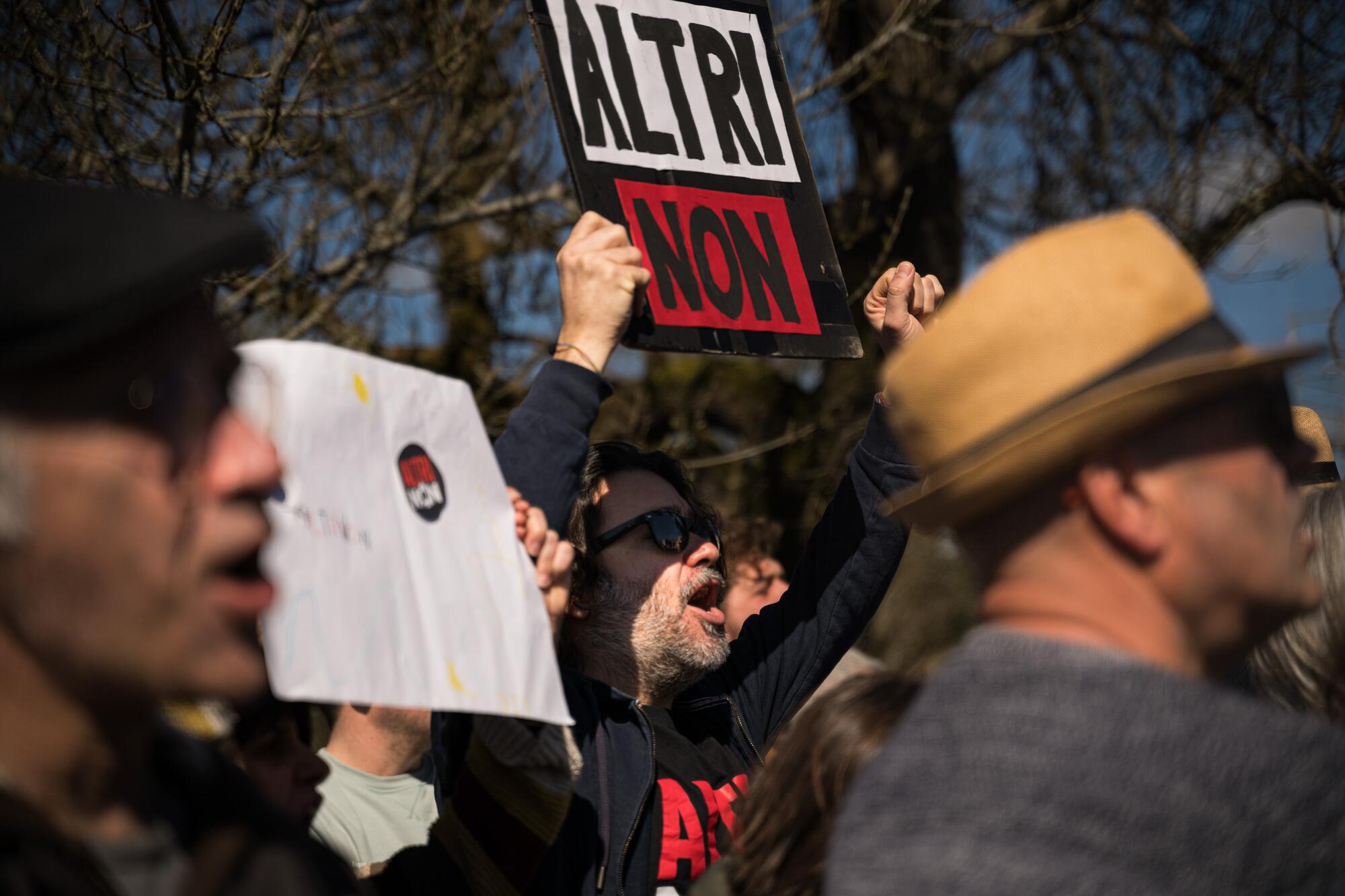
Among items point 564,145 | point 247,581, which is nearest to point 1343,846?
point 247,581

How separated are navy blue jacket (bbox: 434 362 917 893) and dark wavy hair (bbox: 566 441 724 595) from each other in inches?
9.9

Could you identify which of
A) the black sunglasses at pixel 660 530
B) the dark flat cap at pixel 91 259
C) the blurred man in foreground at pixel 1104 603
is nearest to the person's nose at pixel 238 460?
the dark flat cap at pixel 91 259

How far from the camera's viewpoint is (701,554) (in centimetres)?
274

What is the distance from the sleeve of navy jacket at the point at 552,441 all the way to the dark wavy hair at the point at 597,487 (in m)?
0.63

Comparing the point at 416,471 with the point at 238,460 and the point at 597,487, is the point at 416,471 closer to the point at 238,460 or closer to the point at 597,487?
the point at 238,460

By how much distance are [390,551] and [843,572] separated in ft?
4.17

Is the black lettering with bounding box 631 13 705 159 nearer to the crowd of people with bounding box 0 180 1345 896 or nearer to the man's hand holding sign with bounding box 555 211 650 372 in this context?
the man's hand holding sign with bounding box 555 211 650 372

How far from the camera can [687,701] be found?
2.67 meters

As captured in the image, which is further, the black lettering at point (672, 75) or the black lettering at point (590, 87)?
the black lettering at point (672, 75)

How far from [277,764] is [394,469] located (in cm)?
56

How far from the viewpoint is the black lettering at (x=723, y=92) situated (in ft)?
8.33

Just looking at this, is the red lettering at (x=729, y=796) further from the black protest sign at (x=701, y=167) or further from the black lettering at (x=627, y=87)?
the black lettering at (x=627, y=87)

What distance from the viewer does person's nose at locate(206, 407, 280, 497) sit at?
1140mm

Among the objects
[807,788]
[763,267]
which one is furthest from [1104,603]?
[763,267]
